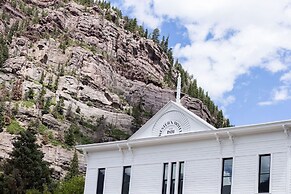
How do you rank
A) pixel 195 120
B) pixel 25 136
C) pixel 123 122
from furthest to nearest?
pixel 123 122 < pixel 25 136 < pixel 195 120

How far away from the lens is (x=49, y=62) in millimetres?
118062

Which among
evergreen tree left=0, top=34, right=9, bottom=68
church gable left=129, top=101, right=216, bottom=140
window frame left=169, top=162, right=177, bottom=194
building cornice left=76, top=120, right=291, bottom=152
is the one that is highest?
evergreen tree left=0, top=34, right=9, bottom=68

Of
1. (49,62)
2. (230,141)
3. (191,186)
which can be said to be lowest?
(191,186)

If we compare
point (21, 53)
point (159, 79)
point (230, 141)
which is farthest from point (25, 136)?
point (159, 79)

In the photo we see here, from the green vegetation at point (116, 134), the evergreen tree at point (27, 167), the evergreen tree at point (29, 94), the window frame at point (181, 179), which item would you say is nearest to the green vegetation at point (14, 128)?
the evergreen tree at point (29, 94)

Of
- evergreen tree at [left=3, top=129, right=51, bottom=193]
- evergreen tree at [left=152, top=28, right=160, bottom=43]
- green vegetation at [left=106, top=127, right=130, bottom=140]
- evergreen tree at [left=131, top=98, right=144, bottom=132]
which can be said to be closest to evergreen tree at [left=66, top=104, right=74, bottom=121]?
green vegetation at [left=106, top=127, right=130, bottom=140]

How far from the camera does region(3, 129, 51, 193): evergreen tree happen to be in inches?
2441

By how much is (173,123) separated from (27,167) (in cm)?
3416

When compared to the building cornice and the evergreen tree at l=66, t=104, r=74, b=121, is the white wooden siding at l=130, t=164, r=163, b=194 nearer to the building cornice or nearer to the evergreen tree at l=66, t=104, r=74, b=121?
the building cornice

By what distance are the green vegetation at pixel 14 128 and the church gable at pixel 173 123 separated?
52968 mm

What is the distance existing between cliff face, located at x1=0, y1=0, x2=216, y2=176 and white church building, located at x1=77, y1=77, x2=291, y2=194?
48249mm

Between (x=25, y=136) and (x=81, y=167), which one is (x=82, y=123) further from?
(x=25, y=136)

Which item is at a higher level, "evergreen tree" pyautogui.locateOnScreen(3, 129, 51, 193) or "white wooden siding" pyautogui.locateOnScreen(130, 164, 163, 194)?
"evergreen tree" pyautogui.locateOnScreen(3, 129, 51, 193)

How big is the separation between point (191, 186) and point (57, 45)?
95400mm
